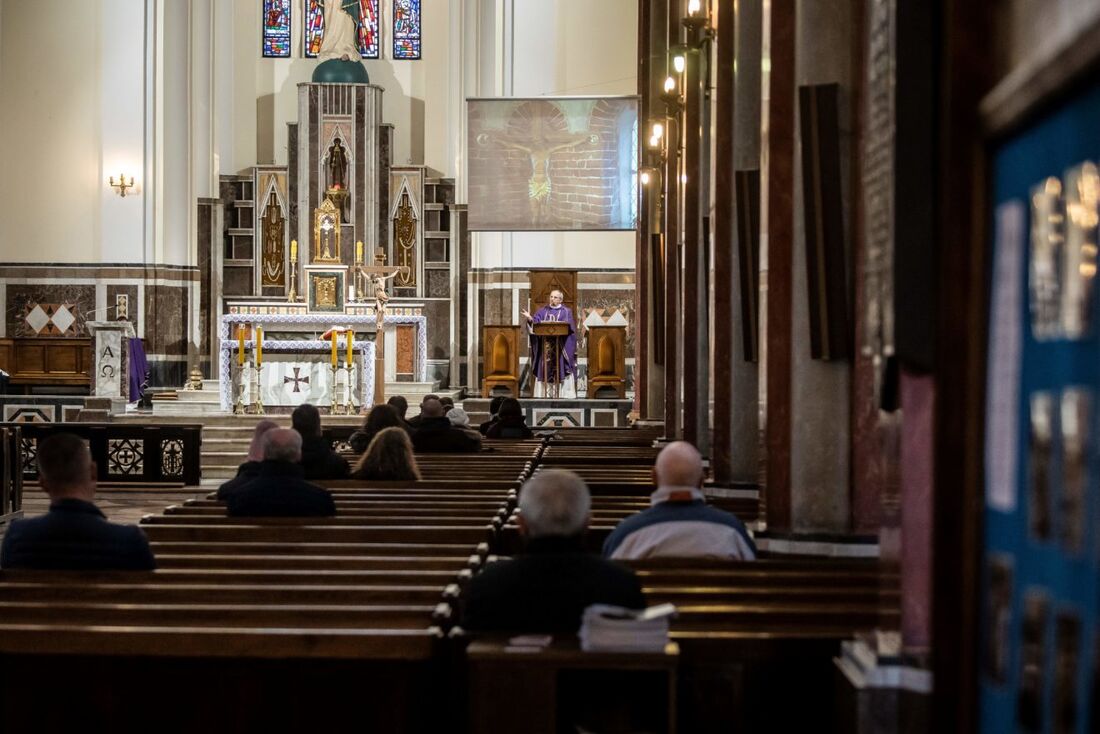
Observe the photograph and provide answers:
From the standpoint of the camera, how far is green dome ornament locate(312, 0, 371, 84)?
25.3 metres

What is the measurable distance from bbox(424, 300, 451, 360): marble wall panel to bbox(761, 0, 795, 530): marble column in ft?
62.8

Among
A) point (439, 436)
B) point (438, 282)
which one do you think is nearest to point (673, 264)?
point (439, 436)

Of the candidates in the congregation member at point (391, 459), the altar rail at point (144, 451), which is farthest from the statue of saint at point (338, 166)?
the congregation member at point (391, 459)

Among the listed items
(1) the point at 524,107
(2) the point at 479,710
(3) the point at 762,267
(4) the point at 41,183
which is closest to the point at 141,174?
(4) the point at 41,183

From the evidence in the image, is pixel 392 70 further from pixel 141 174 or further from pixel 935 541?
Answer: pixel 935 541

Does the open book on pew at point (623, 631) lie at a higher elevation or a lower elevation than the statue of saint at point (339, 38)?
lower

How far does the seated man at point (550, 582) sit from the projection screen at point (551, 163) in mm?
15552

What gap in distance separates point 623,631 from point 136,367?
20611 millimetres

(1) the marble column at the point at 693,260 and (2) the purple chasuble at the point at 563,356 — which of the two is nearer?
(1) the marble column at the point at 693,260

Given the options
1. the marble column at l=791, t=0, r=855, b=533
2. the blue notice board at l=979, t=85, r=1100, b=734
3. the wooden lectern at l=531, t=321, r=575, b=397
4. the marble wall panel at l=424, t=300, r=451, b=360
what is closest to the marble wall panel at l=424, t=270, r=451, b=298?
the marble wall panel at l=424, t=300, r=451, b=360

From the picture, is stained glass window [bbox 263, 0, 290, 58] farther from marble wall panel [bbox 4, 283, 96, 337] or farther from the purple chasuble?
the purple chasuble

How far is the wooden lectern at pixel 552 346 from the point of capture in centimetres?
2120

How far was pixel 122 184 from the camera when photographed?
24.2 m

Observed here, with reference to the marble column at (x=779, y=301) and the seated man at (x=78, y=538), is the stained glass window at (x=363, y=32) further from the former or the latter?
the seated man at (x=78, y=538)
